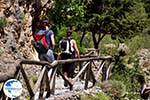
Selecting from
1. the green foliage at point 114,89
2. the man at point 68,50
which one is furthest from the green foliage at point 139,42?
the man at point 68,50


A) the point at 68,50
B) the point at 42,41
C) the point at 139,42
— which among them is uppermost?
the point at 42,41

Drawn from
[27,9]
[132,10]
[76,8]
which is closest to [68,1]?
[76,8]

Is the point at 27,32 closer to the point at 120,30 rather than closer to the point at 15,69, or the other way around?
the point at 15,69

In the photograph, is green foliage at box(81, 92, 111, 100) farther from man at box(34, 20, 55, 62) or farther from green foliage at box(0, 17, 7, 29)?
green foliage at box(0, 17, 7, 29)

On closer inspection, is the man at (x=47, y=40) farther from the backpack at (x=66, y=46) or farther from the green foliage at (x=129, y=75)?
the green foliage at (x=129, y=75)

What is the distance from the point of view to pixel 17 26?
14805mm

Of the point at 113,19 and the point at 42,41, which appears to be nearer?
the point at 42,41

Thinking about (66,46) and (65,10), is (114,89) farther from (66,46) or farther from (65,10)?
(65,10)

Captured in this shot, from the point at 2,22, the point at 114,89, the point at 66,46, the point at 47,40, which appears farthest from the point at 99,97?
the point at 2,22

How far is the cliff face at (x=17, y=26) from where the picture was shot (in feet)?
43.5

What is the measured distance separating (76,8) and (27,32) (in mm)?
8011

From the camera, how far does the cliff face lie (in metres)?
13.2

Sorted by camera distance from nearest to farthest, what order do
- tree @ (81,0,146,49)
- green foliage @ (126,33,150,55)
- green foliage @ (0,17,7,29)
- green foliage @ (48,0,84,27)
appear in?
green foliage @ (0,17,7,29), green foliage @ (48,0,84,27), green foliage @ (126,33,150,55), tree @ (81,0,146,49)

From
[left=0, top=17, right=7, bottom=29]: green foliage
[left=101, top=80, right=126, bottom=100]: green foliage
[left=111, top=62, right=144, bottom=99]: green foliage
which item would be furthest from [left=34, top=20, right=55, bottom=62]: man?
[left=111, top=62, right=144, bottom=99]: green foliage
